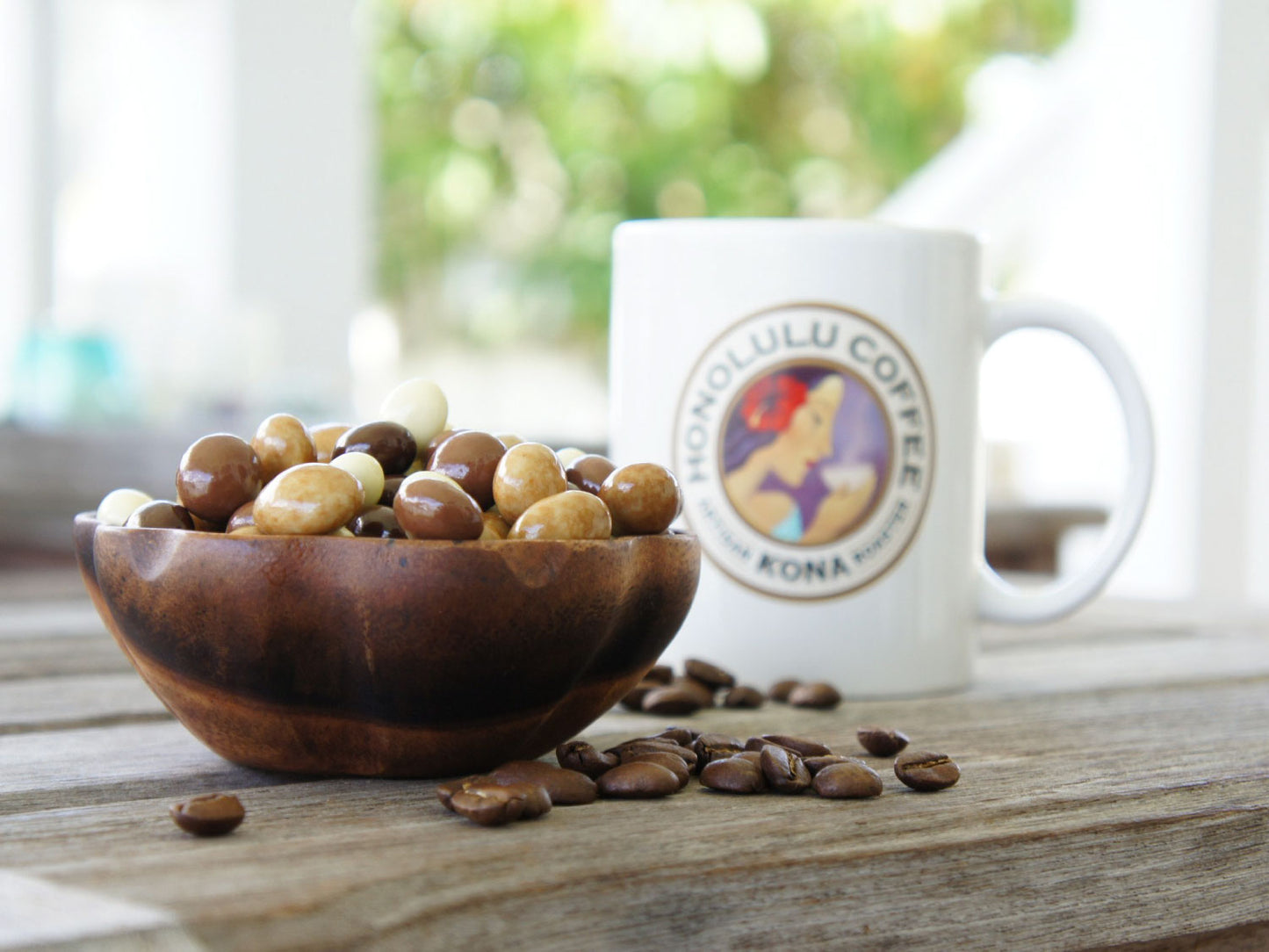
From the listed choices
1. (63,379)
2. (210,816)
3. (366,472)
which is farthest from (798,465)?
(63,379)

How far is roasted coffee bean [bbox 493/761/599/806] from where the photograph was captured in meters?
0.38

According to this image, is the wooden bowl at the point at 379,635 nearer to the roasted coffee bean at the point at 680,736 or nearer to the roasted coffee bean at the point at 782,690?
the roasted coffee bean at the point at 680,736

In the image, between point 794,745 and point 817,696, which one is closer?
point 794,745

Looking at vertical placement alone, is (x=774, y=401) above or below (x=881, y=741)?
above

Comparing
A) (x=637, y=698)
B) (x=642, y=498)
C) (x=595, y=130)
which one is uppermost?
(x=595, y=130)

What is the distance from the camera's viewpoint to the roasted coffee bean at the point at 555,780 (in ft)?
1.26

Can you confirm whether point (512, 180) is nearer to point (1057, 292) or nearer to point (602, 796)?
point (1057, 292)

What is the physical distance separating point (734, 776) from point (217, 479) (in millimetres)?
183

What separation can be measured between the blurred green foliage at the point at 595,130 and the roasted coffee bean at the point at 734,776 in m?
6.72

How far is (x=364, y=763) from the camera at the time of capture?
0.41m

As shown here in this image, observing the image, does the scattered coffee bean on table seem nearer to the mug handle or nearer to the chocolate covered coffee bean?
the chocolate covered coffee bean

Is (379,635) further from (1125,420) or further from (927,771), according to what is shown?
(1125,420)

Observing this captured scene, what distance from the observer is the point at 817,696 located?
566 mm

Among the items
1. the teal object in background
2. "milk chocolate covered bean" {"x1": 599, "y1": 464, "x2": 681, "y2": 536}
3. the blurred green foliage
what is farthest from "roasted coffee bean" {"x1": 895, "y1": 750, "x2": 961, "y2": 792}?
the blurred green foliage
